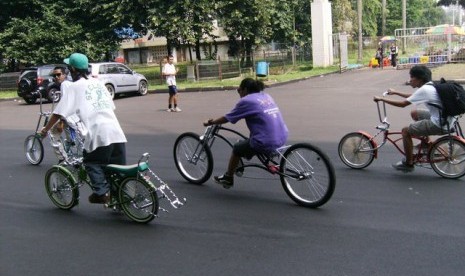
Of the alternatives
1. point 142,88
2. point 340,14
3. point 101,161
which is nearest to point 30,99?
point 142,88

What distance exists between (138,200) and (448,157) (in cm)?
403

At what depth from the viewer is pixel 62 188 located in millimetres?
6160

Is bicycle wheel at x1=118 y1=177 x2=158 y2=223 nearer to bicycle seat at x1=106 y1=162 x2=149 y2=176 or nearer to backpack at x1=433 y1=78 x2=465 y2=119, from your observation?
bicycle seat at x1=106 y1=162 x2=149 y2=176

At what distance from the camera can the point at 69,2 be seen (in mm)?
31891

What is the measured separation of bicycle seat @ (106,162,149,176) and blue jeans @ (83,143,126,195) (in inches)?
4.6

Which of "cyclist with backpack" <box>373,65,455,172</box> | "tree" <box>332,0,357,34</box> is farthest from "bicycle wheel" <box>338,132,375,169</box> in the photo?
"tree" <box>332,0,357,34</box>

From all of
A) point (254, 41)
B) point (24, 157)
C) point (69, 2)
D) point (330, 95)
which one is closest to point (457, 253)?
point (24, 157)

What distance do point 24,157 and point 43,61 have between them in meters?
22.9

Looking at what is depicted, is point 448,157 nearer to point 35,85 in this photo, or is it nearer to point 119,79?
point 119,79

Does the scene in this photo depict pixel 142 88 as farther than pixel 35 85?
Yes

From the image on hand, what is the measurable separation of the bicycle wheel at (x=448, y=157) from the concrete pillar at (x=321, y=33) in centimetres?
2980

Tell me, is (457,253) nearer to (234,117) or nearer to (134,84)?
(234,117)

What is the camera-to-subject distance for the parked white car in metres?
22.7

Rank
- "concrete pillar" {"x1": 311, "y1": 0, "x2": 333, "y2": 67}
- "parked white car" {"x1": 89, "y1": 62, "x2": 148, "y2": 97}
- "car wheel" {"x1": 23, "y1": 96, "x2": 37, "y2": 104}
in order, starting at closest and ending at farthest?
"parked white car" {"x1": 89, "y1": 62, "x2": 148, "y2": 97}
"car wheel" {"x1": 23, "y1": 96, "x2": 37, "y2": 104}
"concrete pillar" {"x1": 311, "y1": 0, "x2": 333, "y2": 67}
